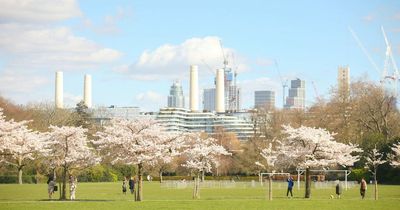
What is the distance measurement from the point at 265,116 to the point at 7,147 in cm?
7390

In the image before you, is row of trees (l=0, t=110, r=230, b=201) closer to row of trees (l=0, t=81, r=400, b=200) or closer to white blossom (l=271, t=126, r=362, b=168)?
row of trees (l=0, t=81, r=400, b=200)

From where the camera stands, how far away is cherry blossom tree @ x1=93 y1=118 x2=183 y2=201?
51406mm

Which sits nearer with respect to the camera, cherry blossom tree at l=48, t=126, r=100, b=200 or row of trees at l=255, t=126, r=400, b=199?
cherry blossom tree at l=48, t=126, r=100, b=200

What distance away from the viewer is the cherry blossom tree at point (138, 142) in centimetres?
5141

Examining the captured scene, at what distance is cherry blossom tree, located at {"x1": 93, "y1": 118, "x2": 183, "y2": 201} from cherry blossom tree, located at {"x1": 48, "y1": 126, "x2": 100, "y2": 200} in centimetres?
202

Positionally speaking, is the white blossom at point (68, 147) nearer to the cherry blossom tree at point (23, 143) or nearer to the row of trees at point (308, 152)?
the cherry blossom tree at point (23, 143)

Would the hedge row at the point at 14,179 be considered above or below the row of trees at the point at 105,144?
below

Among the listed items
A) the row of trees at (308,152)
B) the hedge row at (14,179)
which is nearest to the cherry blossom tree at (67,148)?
the row of trees at (308,152)

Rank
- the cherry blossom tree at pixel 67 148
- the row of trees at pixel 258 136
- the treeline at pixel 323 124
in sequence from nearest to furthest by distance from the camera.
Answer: the row of trees at pixel 258 136
the cherry blossom tree at pixel 67 148
the treeline at pixel 323 124

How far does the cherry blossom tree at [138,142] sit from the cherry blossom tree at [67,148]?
2.02 m

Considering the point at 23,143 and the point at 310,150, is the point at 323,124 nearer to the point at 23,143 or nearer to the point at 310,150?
the point at 310,150

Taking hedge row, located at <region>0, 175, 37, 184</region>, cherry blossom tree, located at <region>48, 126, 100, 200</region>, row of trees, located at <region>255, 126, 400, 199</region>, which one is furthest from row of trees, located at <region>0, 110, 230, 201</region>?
hedge row, located at <region>0, 175, 37, 184</region>

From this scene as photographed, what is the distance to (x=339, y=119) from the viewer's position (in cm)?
10238

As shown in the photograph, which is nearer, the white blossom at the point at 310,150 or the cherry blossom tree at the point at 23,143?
the cherry blossom tree at the point at 23,143
